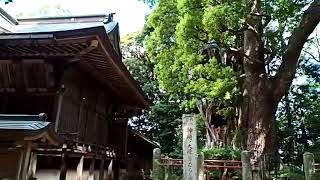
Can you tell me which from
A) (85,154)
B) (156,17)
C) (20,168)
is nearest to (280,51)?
(156,17)

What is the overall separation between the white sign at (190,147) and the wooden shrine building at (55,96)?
2.61 meters

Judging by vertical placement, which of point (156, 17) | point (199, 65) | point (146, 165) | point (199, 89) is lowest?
point (146, 165)

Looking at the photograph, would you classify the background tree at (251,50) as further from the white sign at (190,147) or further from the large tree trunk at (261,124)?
the white sign at (190,147)

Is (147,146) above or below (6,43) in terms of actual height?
below

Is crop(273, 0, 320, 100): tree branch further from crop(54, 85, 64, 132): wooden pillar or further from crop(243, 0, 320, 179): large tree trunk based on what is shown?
crop(54, 85, 64, 132): wooden pillar

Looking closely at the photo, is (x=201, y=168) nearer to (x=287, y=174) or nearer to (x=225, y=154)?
(x=225, y=154)

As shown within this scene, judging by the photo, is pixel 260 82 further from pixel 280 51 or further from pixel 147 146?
pixel 147 146

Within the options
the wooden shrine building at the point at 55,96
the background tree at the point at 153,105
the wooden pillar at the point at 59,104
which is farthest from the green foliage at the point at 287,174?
the background tree at the point at 153,105

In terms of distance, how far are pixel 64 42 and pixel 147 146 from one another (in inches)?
588

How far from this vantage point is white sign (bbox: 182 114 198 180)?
25.2ft

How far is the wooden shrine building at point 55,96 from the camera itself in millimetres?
5891

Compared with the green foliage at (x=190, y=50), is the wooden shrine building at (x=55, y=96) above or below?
below

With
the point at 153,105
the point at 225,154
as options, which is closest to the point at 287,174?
the point at 225,154

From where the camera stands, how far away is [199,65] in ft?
43.7
